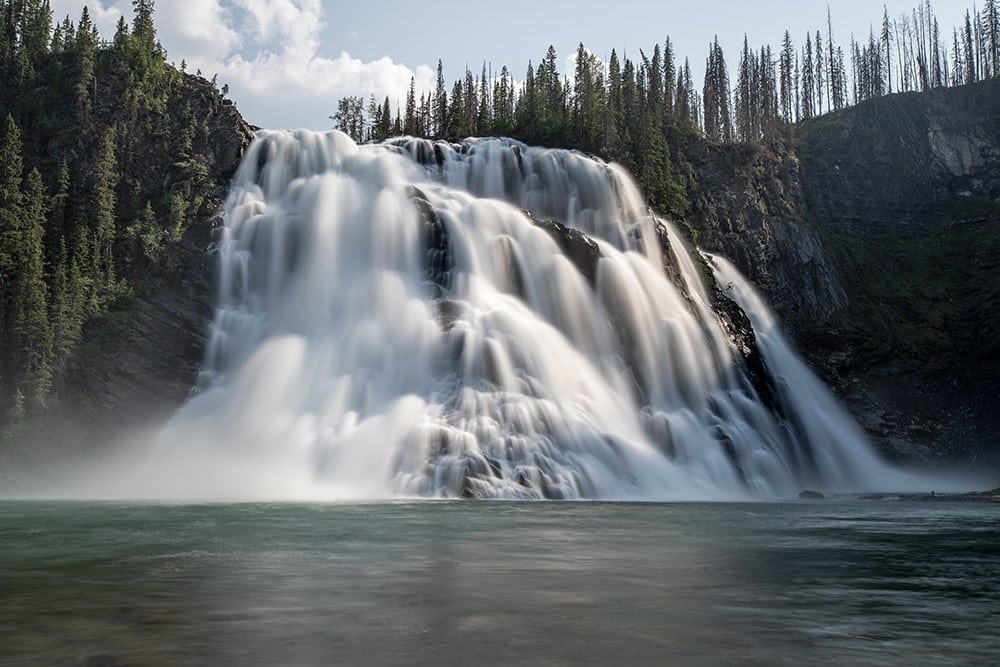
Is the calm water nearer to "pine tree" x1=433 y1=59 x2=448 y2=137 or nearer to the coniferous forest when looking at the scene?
the coniferous forest

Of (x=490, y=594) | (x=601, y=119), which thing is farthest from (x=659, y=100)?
(x=490, y=594)

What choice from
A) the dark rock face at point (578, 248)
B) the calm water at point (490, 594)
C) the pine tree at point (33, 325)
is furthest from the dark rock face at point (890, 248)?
the calm water at point (490, 594)

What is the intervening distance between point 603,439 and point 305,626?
72.7 ft

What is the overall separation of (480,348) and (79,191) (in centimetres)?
2847

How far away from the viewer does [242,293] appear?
121 ft

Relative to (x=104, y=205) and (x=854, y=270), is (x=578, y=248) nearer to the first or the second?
(x=104, y=205)

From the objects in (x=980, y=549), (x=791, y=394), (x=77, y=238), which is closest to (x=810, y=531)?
(x=980, y=549)

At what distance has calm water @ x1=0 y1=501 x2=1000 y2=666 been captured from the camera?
495 cm

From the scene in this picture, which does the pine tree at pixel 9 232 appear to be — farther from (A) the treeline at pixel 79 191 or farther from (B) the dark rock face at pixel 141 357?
(B) the dark rock face at pixel 141 357

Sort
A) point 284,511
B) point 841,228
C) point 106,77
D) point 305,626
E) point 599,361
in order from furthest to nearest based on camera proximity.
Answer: point 841,228 < point 106,77 < point 599,361 < point 284,511 < point 305,626

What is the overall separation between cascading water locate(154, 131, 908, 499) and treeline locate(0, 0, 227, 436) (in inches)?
190

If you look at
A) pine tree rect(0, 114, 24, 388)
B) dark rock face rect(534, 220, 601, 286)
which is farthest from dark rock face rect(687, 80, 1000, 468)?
pine tree rect(0, 114, 24, 388)

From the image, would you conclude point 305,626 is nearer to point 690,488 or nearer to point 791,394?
point 690,488

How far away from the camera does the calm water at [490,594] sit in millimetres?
4949
